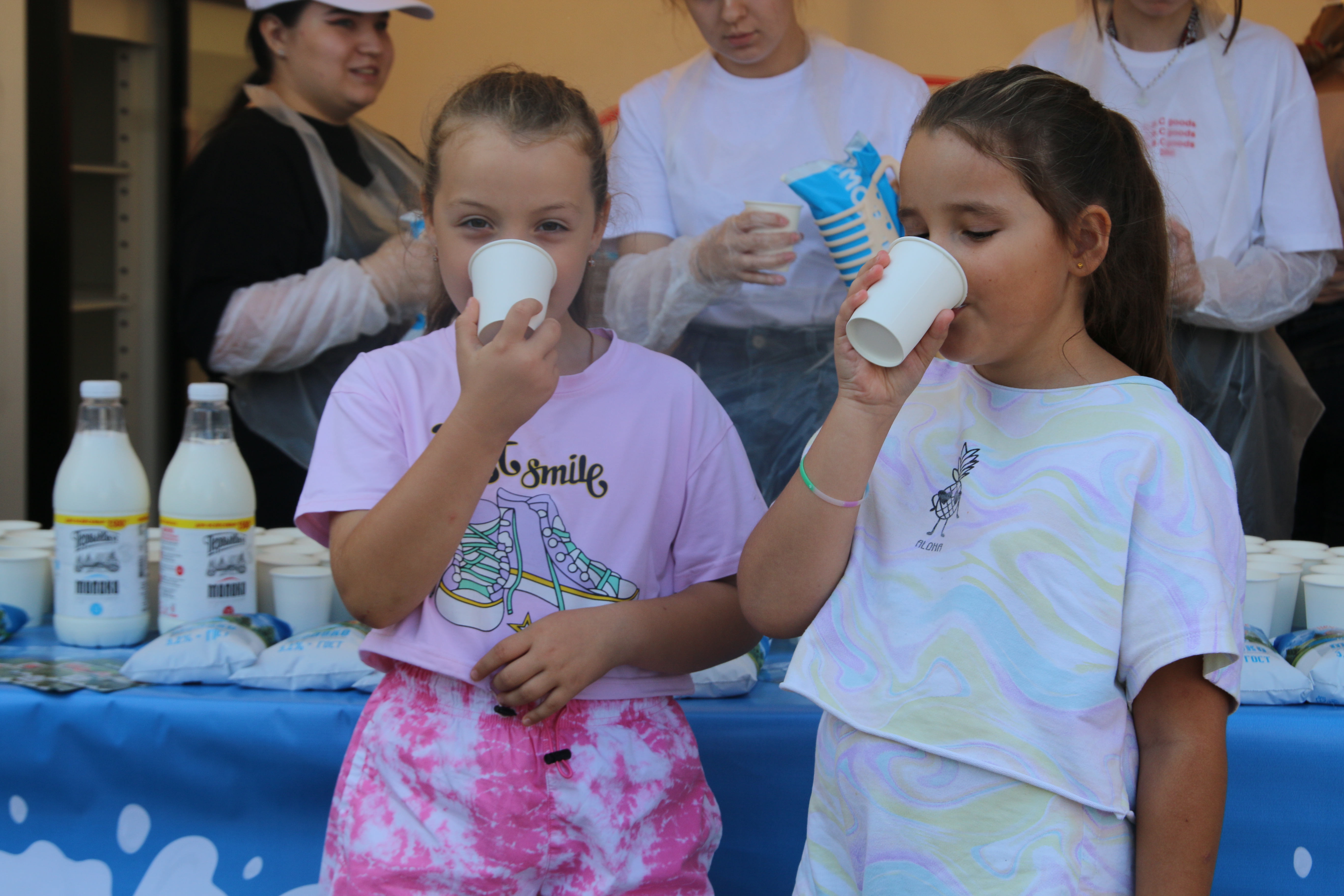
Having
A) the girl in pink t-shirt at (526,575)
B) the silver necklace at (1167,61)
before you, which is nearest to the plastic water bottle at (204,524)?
the girl in pink t-shirt at (526,575)

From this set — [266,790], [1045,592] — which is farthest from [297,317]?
[1045,592]

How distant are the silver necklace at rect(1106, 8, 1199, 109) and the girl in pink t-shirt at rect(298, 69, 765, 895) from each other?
4.74ft

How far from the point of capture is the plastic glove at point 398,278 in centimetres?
227

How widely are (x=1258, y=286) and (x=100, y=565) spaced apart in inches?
81.6

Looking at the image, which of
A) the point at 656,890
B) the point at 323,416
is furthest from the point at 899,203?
the point at 656,890

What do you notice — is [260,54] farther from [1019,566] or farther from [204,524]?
[1019,566]

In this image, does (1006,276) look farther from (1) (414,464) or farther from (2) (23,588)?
(2) (23,588)

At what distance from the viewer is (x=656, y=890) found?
42.4 inches

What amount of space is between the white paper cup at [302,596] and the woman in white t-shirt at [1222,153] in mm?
1578

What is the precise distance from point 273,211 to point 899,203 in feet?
5.61

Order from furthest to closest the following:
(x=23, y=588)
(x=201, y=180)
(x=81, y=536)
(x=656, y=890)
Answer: (x=201, y=180) < (x=23, y=588) < (x=81, y=536) < (x=656, y=890)

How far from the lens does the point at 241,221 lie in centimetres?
227

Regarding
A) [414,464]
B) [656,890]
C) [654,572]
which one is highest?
[414,464]

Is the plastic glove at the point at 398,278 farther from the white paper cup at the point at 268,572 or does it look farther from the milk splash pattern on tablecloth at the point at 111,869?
the milk splash pattern on tablecloth at the point at 111,869
